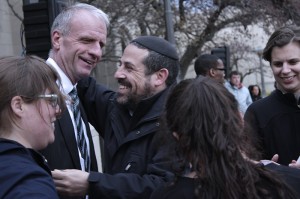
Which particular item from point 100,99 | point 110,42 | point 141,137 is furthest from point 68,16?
point 110,42

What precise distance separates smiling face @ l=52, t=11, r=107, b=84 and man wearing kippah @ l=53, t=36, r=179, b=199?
0.72 feet

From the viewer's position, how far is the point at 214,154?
181 cm

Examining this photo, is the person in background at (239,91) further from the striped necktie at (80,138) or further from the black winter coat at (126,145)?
the striped necktie at (80,138)

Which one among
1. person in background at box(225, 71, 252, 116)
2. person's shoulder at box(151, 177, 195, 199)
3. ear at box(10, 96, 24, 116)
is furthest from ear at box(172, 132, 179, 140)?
person in background at box(225, 71, 252, 116)

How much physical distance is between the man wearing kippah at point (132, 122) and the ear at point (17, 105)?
1.70 feet

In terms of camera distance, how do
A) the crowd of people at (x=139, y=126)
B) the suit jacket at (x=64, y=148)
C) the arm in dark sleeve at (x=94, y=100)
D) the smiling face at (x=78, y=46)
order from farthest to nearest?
the arm in dark sleeve at (x=94, y=100), the smiling face at (x=78, y=46), the suit jacket at (x=64, y=148), the crowd of people at (x=139, y=126)

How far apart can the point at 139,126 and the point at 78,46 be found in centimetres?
65

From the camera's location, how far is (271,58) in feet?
9.93

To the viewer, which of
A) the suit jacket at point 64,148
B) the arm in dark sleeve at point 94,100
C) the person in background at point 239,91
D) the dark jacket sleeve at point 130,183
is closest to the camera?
the dark jacket sleeve at point 130,183

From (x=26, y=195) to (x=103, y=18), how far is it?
1732 millimetres

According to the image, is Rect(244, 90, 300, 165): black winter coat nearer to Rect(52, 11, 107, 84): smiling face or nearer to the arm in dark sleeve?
the arm in dark sleeve

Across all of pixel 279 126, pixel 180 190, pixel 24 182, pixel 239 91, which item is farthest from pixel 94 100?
pixel 239 91

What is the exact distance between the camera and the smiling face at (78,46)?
2876mm

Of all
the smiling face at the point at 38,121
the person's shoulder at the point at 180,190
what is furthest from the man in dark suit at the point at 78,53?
the person's shoulder at the point at 180,190
